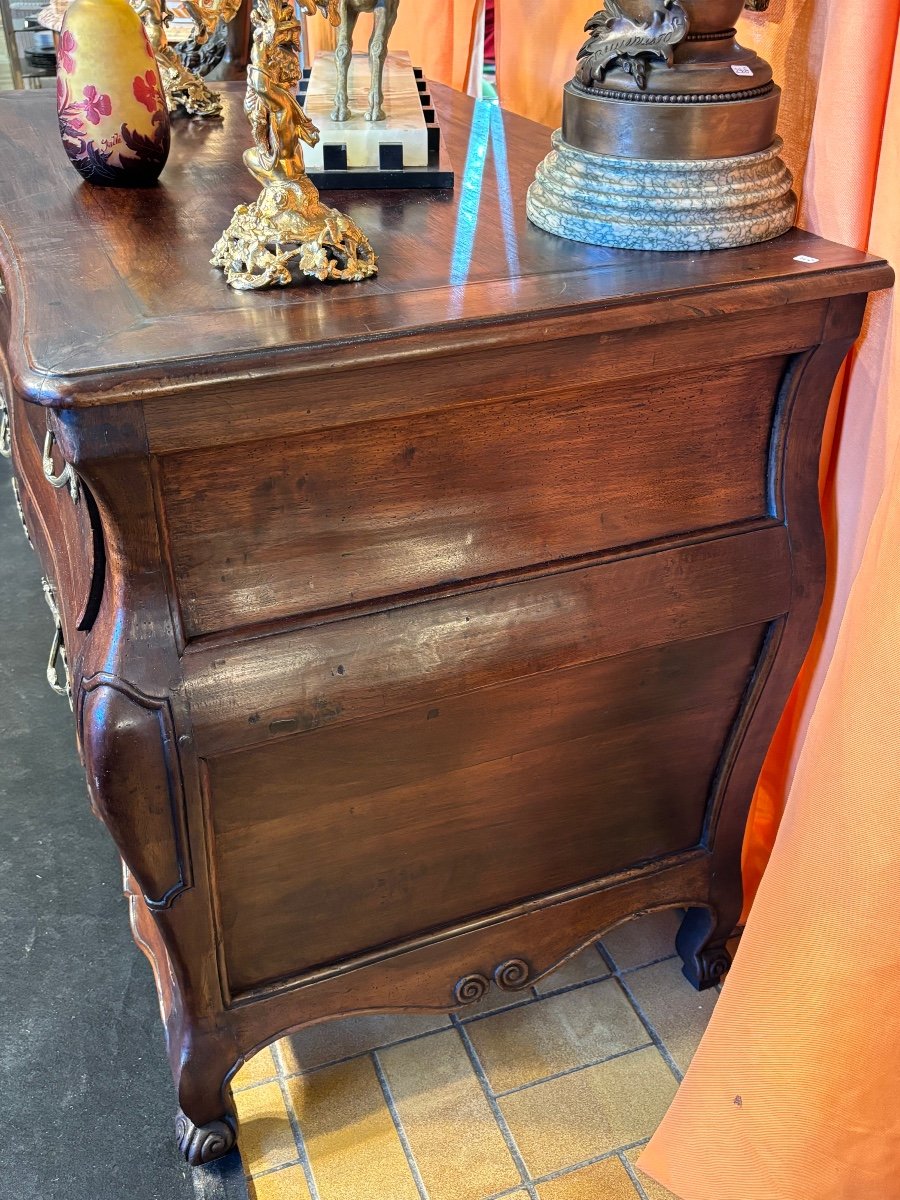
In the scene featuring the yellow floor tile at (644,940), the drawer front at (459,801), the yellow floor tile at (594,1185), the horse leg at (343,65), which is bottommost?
the yellow floor tile at (644,940)

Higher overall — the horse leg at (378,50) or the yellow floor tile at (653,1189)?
the horse leg at (378,50)

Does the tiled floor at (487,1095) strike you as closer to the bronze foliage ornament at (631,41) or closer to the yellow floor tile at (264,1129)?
the yellow floor tile at (264,1129)

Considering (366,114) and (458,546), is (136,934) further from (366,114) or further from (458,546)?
(366,114)

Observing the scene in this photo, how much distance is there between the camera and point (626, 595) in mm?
995

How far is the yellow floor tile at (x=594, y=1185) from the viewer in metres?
1.14

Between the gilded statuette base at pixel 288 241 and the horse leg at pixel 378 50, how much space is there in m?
0.33

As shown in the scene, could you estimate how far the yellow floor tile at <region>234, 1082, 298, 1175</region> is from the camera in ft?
3.86

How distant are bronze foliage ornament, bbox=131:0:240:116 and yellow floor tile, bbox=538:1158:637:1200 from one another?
134cm

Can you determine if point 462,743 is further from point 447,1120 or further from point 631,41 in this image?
point 631,41

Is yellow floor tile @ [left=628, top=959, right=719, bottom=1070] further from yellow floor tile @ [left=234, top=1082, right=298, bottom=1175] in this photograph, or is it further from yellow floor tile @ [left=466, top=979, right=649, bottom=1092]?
yellow floor tile @ [left=234, top=1082, right=298, bottom=1175]

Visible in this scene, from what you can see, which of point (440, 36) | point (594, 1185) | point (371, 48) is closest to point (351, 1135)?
point (594, 1185)

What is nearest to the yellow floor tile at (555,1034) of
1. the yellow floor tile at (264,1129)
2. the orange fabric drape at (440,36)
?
the yellow floor tile at (264,1129)

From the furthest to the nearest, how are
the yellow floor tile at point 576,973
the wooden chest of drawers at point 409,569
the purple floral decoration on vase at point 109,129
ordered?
the yellow floor tile at point 576,973 < the purple floral decoration on vase at point 109,129 < the wooden chest of drawers at point 409,569

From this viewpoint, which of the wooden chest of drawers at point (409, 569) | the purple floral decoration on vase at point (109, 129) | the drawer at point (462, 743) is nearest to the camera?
the wooden chest of drawers at point (409, 569)
